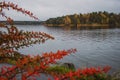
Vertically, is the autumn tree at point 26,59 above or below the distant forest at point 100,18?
above

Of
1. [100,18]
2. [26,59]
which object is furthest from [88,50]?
[100,18]

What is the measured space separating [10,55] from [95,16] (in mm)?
181701

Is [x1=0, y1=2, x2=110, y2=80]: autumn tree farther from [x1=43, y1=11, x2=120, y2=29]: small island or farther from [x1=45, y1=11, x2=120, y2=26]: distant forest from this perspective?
[x1=45, y1=11, x2=120, y2=26]: distant forest

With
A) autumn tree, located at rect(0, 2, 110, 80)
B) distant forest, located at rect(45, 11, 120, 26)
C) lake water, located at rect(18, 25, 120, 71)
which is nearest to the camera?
autumn tree, located at rect(0, 2, 110, 80)

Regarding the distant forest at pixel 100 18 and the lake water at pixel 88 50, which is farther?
the distant forest at pixel 100 18

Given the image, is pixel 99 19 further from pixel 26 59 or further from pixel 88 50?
pixel 26 59

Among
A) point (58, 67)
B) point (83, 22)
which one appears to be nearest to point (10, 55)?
point (58, 67)

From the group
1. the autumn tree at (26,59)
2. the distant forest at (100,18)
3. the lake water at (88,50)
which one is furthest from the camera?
the distant forest at (100,18)

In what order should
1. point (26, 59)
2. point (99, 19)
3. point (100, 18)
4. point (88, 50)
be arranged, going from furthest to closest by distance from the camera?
point (99, 19)
point (100, 18)
point (88, 50)
point (26, 59)

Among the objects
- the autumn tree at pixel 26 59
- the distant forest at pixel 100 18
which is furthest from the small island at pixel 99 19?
the autumn tree at pixel 26 59

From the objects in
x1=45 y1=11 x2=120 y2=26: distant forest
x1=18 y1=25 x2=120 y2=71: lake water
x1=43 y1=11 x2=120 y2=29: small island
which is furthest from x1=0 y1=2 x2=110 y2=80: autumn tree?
x1=45 y1=11 x2=120 y2=26: distant forest

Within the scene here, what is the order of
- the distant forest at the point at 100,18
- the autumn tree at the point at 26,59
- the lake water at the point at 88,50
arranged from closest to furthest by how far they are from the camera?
1. the autumn tree at the point at 26,59
2. the lake water at the point at 88,50
3. the distant forest at the point at 100,18

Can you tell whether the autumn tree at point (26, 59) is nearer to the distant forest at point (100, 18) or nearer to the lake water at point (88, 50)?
the lake water at point (88, 50)

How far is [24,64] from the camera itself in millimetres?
1519
